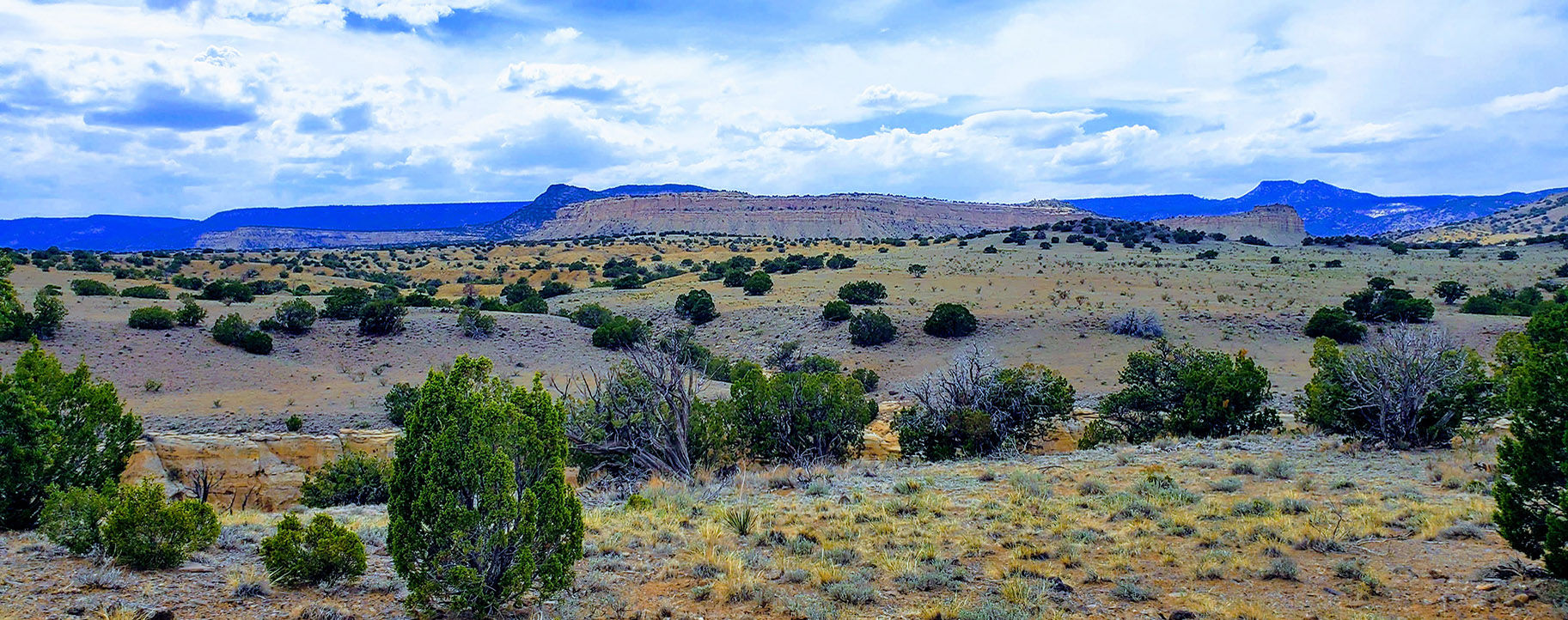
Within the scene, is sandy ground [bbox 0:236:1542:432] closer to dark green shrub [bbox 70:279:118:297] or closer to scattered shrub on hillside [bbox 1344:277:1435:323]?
scattered shrub on hillside [bbox 1344:277:1435:323]

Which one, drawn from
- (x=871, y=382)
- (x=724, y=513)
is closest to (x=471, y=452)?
(x=724, y=513)

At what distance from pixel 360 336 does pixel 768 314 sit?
1633 cm

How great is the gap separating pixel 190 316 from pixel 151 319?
3.73 feet

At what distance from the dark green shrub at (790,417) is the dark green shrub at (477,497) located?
9.57 metres

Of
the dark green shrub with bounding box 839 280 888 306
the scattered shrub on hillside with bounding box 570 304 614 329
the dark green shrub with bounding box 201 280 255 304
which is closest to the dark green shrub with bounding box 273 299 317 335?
the dark green shrub with bounding box 201 280 255 304

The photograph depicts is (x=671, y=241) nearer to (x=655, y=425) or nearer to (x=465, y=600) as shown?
(x=655, y=425)

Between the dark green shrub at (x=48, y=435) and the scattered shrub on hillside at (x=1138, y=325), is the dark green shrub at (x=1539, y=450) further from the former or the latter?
the scattered shrub on hillside at (x=1138, y=325)

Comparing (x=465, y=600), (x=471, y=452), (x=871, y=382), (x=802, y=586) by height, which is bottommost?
(x=871, y=382)

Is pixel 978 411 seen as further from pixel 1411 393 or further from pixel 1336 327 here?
pixel 1336 327

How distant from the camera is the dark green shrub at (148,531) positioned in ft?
22.3

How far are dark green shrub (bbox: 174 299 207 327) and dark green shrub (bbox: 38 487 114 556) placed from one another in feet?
80.1

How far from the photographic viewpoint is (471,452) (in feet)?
17.6

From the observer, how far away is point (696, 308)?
37.2 metres

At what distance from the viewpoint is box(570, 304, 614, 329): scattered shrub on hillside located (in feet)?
114
